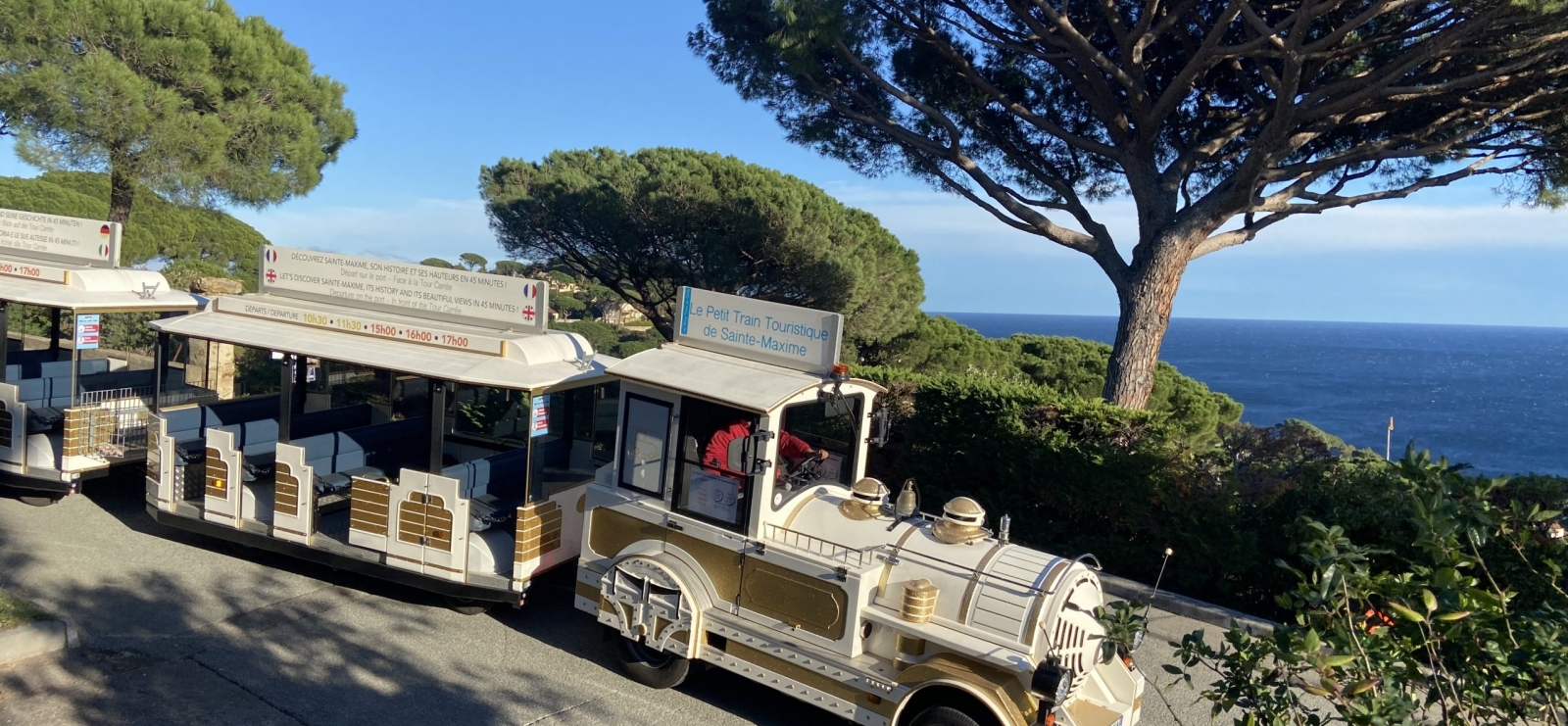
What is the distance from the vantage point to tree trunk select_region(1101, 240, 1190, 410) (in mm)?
11859

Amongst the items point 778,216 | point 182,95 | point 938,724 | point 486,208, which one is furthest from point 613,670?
point 486,208

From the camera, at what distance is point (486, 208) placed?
21.8 meters

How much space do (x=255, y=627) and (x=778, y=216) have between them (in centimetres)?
1269

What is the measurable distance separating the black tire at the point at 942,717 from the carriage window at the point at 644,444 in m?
2.21

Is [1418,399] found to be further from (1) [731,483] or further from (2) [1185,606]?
(1) [731,483]

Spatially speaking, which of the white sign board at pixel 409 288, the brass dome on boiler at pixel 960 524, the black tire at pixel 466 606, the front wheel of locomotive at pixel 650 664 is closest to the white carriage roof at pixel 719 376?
the brass dome on boiler at pixel 960 524

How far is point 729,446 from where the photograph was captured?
631cm

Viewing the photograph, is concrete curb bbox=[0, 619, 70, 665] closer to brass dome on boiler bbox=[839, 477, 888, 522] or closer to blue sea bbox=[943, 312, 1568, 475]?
brass dome on boiler bbox=[839, 477, 888, 522]

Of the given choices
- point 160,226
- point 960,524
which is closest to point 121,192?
point 160,226

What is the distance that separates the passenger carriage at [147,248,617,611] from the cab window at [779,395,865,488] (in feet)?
6.43

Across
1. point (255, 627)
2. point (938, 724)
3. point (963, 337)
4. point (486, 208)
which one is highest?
point (486, 208)

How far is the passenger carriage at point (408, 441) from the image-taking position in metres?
7.44

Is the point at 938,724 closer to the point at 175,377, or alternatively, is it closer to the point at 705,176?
the point at 175,377

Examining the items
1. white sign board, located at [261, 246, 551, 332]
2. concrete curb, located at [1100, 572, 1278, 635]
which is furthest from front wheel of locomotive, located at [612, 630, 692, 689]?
concrete curb, located at [1100, 572, 1278, 635]
